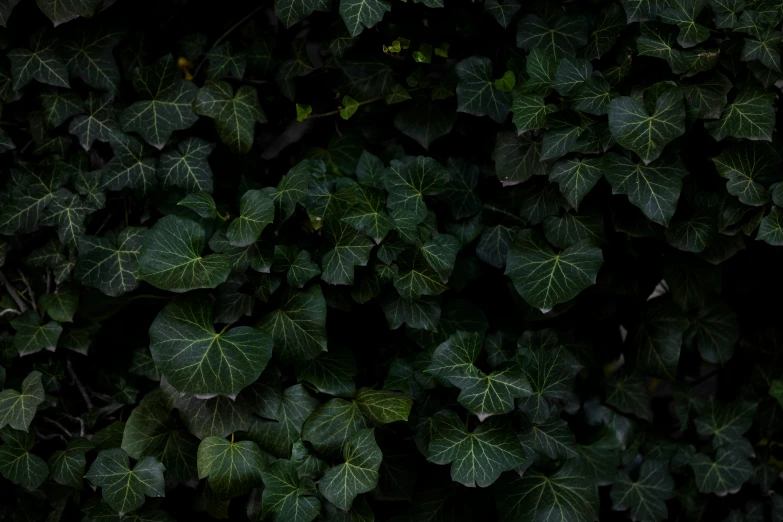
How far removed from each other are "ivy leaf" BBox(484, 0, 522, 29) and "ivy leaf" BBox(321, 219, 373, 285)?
2.20ft

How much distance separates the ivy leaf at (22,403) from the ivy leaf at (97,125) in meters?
0.62

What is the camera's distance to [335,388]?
193 centimetres

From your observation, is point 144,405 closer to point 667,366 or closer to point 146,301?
point 146,301

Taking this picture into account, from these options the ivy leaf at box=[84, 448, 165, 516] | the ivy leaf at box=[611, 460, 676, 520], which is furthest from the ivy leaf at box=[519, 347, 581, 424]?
the ivy leaf at box=[84, 448, 165, 516]

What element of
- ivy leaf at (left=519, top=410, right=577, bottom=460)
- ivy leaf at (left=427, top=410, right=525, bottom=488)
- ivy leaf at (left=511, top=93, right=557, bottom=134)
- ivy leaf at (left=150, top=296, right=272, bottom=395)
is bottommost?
ivy leaf at (left=519, top=410, right=577, bottom=460)

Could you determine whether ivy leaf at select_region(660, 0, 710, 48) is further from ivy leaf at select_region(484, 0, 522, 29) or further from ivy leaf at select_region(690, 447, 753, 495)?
ivy leaf at select_region(690, 447, 753, 495)

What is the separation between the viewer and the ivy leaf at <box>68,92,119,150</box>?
6.72 ft

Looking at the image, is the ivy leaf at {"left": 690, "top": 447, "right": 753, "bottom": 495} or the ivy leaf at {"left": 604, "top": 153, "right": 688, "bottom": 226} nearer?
the ivy leaf at {"left": 604, "top": 153, "right": 688, "bottom": 226}

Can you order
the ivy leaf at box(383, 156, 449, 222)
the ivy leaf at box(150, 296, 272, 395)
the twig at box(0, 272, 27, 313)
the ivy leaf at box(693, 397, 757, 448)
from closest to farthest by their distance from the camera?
the ivy leaf at box(150, 296, 272, 395), the ivy leaf at box(383, 156, 449, 222), the twig at box(0, 272, 27, 313), the ivy leaf at box(693, 397, 757, 448)

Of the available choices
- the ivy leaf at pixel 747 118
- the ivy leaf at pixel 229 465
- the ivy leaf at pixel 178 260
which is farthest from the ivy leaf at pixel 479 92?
the ivy leaf at pixel 229 465

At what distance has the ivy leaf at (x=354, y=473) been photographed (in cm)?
175

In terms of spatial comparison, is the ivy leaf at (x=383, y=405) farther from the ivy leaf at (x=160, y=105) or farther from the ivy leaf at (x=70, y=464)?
the ivy leaf at (x=160, y=105)

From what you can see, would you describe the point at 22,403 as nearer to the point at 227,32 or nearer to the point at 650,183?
the point at 227,32

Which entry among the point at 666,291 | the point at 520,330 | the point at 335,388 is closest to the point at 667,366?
the point at 666,291
